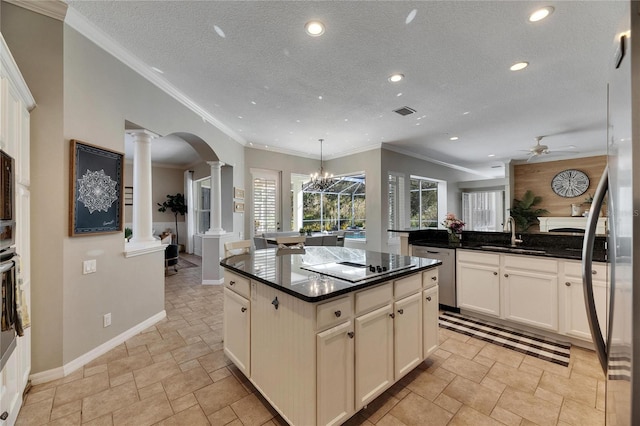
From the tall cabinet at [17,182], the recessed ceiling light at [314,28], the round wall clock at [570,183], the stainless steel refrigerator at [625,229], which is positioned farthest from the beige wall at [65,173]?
the round wall clock at [570,183]

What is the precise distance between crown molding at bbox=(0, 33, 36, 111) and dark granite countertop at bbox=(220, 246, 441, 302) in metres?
1.81

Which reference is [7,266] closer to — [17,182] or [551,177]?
[17,182]

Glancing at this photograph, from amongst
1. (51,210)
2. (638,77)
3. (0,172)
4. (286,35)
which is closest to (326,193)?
(286,35)

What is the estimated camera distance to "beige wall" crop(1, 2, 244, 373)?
2.15 meters

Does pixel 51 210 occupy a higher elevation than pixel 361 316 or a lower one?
higher

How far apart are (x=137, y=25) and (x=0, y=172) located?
1650 mm

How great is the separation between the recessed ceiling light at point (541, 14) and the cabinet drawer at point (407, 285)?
7.40 ft

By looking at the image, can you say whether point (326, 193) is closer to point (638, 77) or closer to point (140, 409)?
point (140, 409)

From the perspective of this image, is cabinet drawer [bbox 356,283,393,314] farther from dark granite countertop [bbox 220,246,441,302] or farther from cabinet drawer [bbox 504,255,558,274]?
cabinet drawer [bbox 504,255,558,274]

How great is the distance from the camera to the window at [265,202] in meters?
6.37

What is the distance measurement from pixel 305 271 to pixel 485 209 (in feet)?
36.0

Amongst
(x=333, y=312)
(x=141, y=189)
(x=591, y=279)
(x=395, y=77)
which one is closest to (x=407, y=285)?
(x=333, y=312)

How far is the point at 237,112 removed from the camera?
13.8 feet

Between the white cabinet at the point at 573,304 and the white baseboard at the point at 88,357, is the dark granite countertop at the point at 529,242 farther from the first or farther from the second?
the white baseboard at the point at 88,357
